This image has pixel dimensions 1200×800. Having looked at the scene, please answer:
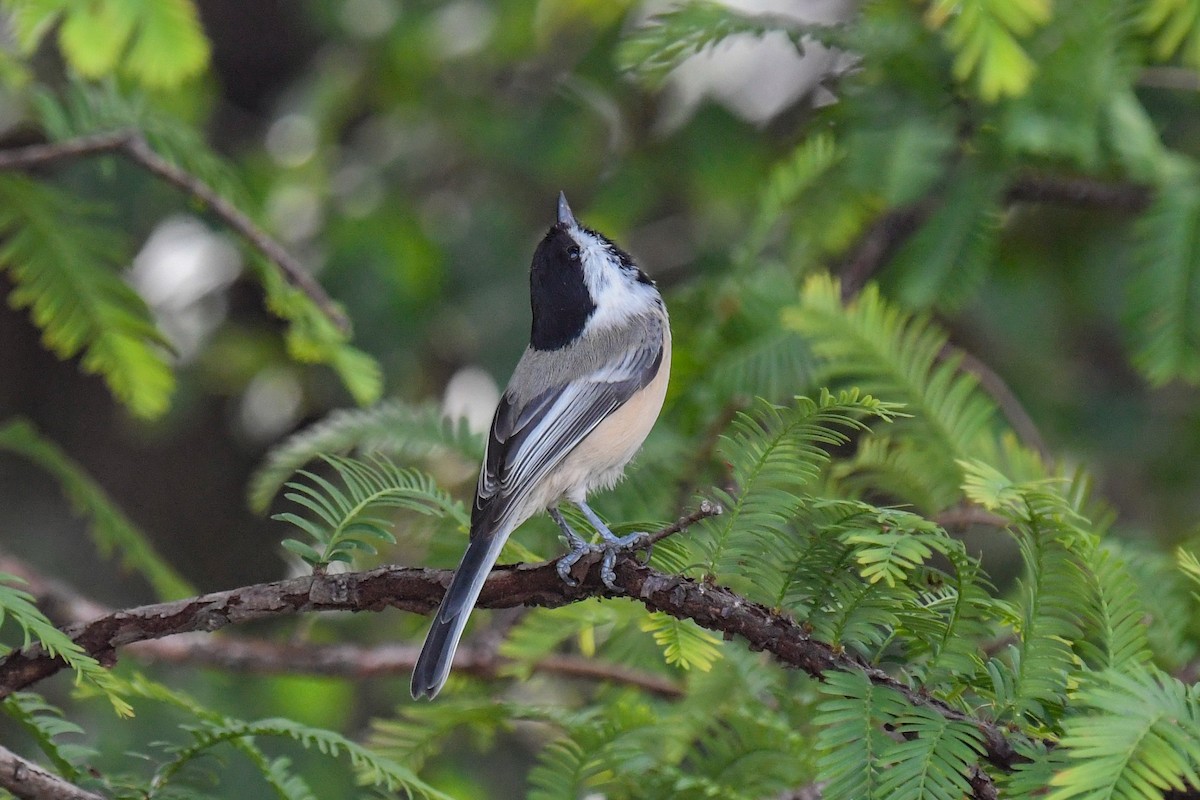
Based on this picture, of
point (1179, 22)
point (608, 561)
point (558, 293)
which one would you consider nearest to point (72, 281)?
point (558, 293)

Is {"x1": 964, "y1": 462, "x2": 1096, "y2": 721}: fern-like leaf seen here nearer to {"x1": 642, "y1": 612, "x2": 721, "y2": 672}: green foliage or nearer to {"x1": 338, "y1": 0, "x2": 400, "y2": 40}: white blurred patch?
{"x1": 642, "y1": 612, "x2": 721, "y2": 672}: green foliage

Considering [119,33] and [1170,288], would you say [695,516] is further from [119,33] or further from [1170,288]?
[119,33]

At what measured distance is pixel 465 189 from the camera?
3932mm

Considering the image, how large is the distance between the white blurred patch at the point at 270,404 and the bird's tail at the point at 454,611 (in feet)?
7.05

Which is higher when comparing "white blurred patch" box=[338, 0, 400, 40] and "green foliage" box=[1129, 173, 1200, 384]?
"white blurred patch" box=[338, 0, 400, 40]

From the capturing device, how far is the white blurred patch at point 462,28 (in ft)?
11.9

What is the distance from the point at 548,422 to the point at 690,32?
2.80ft

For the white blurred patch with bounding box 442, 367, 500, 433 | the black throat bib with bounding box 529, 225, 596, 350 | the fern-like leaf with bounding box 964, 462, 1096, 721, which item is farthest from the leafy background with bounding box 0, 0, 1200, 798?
the black throat bib with bounding box 529, 225, 596, 350

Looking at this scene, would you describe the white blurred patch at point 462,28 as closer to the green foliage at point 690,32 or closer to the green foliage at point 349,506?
the green foliage at point 690,32

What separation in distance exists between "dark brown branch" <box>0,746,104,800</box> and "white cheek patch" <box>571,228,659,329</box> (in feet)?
5.32

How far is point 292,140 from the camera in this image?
381cm

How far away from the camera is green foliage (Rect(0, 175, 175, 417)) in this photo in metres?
2.34

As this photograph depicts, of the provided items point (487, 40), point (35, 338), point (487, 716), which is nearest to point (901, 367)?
point (487, 716)

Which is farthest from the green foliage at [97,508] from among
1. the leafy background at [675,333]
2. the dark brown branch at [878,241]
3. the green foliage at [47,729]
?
the dark brown branch at [878,241]
